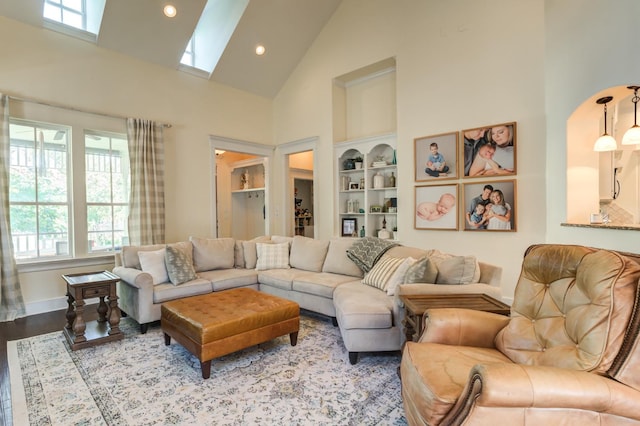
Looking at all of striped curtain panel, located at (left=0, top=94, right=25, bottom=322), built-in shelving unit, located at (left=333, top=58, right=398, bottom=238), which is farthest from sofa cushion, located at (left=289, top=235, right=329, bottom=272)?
striped curtain panel, located at (left=0, top=94, right=25, bottom=322)

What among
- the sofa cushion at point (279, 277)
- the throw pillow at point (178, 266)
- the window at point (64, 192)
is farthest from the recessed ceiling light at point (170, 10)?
the sofa cushion at point (279, 277)

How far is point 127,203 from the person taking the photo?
4887mm

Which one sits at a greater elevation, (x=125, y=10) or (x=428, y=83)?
(x=125, y=10)

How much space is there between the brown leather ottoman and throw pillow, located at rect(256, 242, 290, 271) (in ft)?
4.26

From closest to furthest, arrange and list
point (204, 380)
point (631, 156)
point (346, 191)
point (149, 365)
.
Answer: point (204, 380)
point (149, 365)
point (631, 156)
point (346, 191)

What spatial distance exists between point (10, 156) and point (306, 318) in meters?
4.07

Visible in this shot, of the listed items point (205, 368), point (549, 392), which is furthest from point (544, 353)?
point (205, 368)

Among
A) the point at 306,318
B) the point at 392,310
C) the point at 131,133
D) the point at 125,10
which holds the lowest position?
the point at 306,318

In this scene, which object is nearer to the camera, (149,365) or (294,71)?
(149,365)

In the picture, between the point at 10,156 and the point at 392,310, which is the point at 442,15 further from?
the point at 10,156

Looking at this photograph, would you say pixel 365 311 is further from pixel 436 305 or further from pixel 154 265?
pixel 154 265

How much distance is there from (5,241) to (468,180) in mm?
5682

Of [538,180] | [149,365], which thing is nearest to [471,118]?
[538,180]

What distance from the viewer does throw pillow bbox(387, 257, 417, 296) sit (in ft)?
10.00
